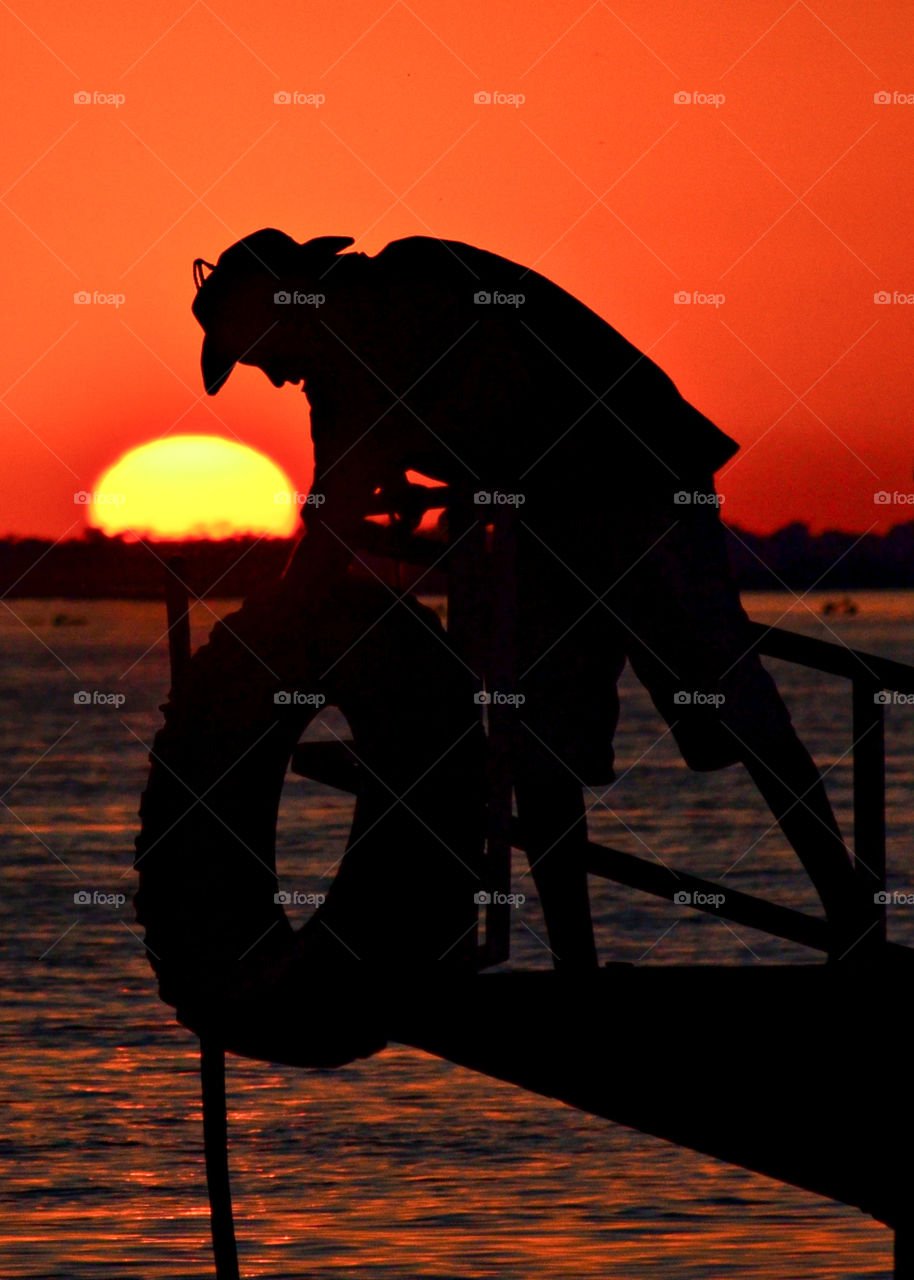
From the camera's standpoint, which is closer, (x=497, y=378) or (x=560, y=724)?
(x=497, y=378)

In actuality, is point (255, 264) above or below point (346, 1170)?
above

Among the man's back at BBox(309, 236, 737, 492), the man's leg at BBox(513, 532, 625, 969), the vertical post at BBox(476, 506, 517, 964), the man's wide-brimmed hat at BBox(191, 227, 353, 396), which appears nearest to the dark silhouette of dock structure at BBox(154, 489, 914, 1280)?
the vertical post at BBox(476, 506, 517, 964)

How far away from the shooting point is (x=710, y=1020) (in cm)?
538

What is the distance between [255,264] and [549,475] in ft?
3.26

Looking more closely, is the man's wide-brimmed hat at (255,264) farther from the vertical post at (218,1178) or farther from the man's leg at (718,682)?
the vertical post at (218,1178)

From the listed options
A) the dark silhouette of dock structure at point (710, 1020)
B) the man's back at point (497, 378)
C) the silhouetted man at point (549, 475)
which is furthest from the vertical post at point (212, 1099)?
the man's back at point (497, 378)

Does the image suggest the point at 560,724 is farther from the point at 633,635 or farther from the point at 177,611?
the point at 177,611

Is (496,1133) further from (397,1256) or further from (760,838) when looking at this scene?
(760,838)

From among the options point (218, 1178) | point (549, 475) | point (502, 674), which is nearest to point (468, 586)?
point (502, 674)

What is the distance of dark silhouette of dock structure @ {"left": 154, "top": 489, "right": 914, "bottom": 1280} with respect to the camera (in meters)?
4.95

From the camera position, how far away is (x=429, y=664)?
5953 millimetres

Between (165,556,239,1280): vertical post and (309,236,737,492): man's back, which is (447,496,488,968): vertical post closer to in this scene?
(309,236,737,492): man's back

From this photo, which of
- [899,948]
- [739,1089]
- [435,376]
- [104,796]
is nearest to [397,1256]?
[899,948]

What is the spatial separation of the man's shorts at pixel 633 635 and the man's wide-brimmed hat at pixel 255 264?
2.99 ft
